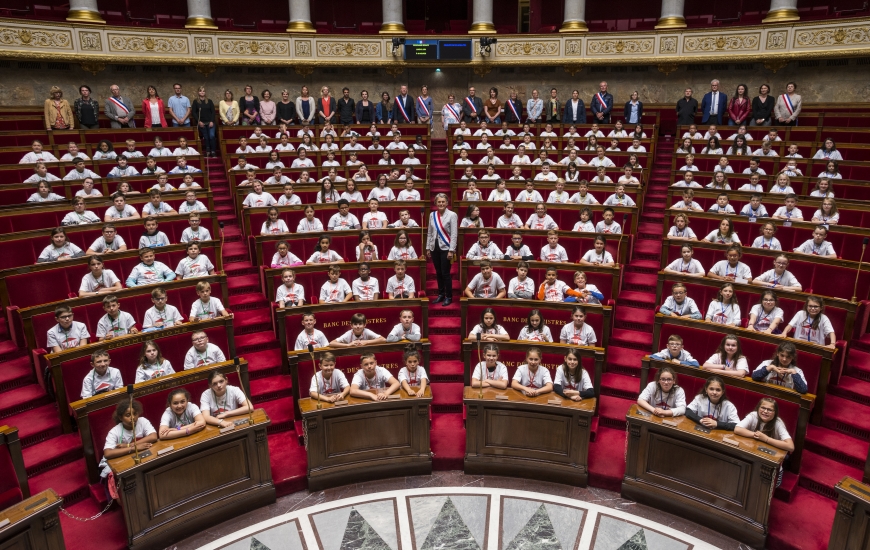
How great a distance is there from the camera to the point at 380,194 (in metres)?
6.86

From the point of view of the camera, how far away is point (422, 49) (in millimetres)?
10664

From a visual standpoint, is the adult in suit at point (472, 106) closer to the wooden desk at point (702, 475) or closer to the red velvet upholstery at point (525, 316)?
the red velvet upholstery at point (525, 316)

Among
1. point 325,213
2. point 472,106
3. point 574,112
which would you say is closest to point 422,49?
point 472,106

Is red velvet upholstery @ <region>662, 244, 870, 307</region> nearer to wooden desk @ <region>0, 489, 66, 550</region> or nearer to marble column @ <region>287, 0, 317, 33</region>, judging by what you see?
wooden desk @ <region>0, 489, 66, 550</region>

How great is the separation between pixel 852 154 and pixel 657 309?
4430 millimetres

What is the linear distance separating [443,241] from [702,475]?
2928 millimetres

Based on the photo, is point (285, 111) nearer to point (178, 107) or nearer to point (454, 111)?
point (178, 107)

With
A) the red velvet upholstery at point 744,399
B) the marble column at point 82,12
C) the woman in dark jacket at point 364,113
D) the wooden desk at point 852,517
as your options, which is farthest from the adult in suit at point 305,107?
the wooden desk at point 852,517

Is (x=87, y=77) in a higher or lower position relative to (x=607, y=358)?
higher

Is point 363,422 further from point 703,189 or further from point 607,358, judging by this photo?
point 703,189

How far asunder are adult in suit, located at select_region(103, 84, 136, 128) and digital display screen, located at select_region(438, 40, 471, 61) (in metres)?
5.04

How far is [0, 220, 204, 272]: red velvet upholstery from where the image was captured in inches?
202

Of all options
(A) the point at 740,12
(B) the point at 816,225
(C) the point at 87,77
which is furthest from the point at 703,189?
(C) the point at 87,77

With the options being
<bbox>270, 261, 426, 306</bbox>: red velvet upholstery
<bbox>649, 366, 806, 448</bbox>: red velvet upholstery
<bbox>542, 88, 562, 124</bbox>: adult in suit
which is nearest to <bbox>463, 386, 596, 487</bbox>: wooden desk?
<bbox>649, 366, 806, 448</bbox>: red velvet upholstery
